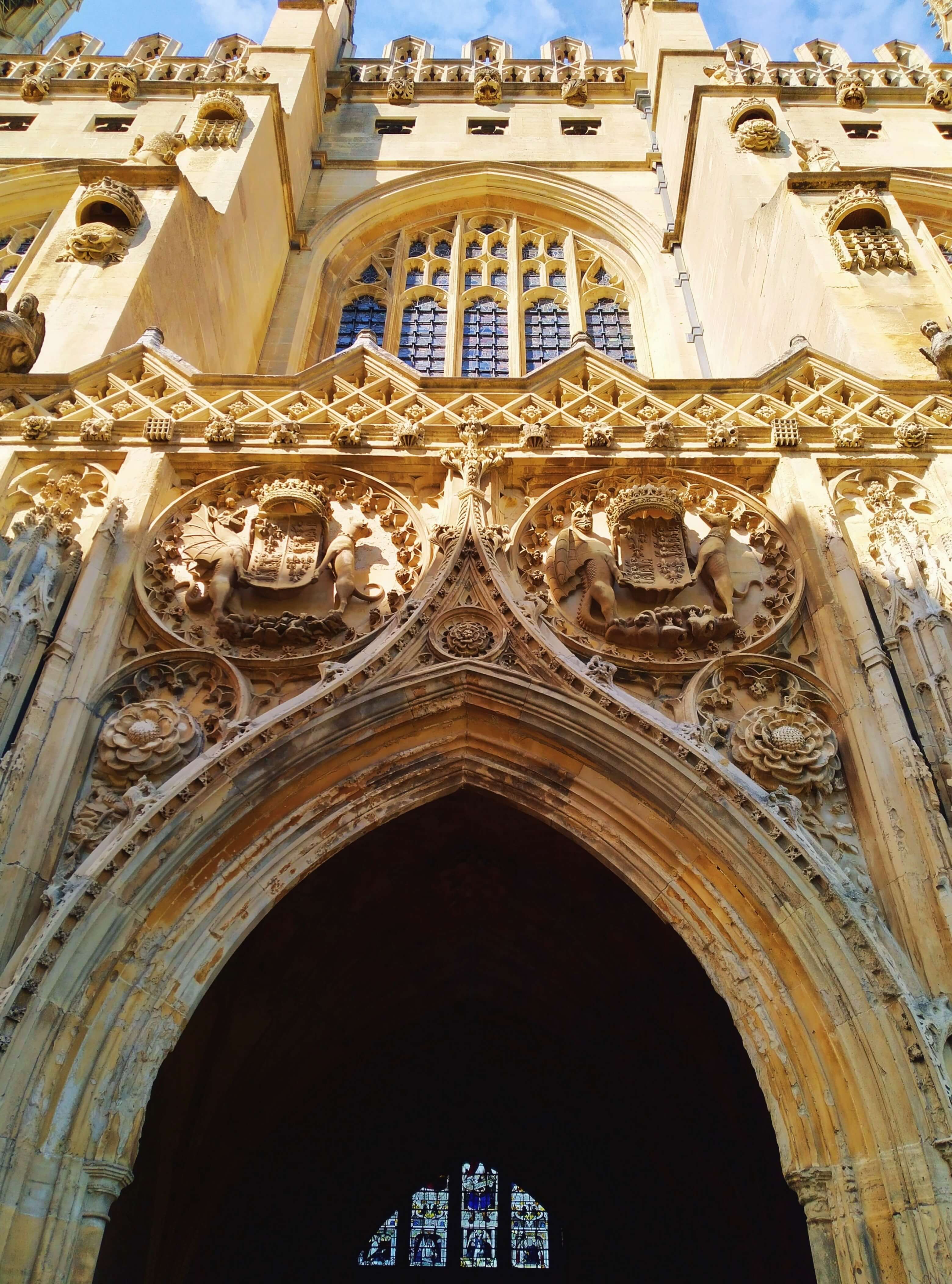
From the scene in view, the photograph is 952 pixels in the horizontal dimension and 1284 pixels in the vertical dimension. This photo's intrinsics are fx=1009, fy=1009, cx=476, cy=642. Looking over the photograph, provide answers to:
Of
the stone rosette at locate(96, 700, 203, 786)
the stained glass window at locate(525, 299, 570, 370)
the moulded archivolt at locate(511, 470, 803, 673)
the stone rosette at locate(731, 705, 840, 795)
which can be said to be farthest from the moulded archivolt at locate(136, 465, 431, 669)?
the stained glass window at locate(525, 299, 570, 370)

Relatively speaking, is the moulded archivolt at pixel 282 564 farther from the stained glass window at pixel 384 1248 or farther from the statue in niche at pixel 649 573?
the stained glass window at pixel 384 1248

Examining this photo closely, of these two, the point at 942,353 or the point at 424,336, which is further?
the point at 424,336

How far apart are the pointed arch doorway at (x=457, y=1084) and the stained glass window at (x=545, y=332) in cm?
838

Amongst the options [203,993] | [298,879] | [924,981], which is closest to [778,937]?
[924,981]

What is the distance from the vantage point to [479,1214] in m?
10.7

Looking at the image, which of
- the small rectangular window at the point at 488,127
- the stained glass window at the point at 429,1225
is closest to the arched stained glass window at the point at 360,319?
the small rectangular window at the point at 488,127

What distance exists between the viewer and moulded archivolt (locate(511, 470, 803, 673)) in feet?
23.4

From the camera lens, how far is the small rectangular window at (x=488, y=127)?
19016 mm

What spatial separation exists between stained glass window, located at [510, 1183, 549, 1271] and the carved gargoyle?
31.5 ft

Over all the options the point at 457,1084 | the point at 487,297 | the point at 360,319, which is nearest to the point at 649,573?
the point at 457,1084

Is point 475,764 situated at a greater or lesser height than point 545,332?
lesser

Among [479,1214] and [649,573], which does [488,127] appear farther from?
[479,1214]

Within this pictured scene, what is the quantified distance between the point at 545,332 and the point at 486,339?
3.02 feet

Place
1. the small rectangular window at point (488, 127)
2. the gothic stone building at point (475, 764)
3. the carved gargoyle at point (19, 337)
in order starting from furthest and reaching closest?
1. the small rectangular window at point (488, 127)
2. the carved gargoyle at point (19, 337)
3. the gothic stone building at point (475, 764)
